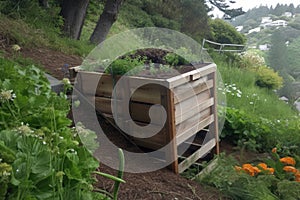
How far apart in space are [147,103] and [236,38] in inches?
509

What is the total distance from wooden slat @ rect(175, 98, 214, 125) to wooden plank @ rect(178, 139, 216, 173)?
25cm

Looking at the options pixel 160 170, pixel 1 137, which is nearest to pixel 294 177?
pixel 160 170

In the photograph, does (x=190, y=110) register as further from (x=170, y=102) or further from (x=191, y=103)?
(x=170, y=102)

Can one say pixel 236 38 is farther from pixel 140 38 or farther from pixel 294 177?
pixel 294 177

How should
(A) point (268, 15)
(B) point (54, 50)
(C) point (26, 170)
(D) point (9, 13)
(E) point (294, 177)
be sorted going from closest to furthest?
(C) point (26, 170) → (E) point (294, 177) → (B) point (54, 50) → (D) point (9, 13) → (A) point (268, 15)

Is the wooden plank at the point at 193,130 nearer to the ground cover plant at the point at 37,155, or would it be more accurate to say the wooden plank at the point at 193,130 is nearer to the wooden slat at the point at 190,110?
the wooden slat at the point at 190,110

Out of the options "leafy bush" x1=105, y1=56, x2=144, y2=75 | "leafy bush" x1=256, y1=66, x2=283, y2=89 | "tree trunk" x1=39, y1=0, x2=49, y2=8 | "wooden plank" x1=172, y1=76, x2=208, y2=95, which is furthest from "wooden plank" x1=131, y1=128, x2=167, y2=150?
"leafy bush" x1=256, y1=66, x2=283, y2=89

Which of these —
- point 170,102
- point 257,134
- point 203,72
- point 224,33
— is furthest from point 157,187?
point 224,33

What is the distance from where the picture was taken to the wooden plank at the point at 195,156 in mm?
2351

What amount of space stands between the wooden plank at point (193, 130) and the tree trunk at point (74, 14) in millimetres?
3228

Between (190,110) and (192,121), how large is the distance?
9cm

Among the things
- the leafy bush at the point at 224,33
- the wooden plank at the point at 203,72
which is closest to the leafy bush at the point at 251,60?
the leafy bush at the point at 224,33

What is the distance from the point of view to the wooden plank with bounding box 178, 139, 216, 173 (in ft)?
7.71

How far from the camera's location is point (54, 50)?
382cm
